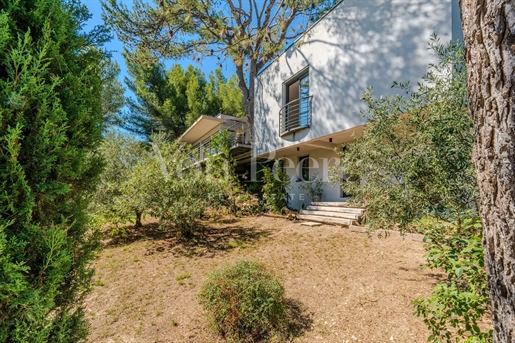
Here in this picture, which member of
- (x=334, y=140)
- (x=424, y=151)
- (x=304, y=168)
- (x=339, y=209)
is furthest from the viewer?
(x=304, y=168)

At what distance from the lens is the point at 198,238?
24.9 ft

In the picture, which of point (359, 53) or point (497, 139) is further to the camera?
point (359, 53)

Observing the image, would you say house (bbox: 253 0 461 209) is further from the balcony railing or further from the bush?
the bush

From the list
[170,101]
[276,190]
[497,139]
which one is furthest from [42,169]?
[170,101]

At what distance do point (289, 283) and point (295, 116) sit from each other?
7846 millimetres

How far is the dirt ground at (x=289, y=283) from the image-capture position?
318cm

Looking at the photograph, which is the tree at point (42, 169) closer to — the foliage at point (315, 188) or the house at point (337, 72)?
the house at point (337, 72)

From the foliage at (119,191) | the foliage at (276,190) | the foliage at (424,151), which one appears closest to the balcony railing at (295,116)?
the foliage at (276,190)

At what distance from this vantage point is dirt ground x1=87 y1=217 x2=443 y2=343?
3182mm

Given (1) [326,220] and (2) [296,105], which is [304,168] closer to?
(2) [296,105]

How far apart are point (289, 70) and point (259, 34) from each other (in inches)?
92.9

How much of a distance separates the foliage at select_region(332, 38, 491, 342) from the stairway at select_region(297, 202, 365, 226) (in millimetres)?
4686

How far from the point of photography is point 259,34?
1137 centimetres

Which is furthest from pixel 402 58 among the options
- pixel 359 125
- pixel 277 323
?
pixel 277 323
